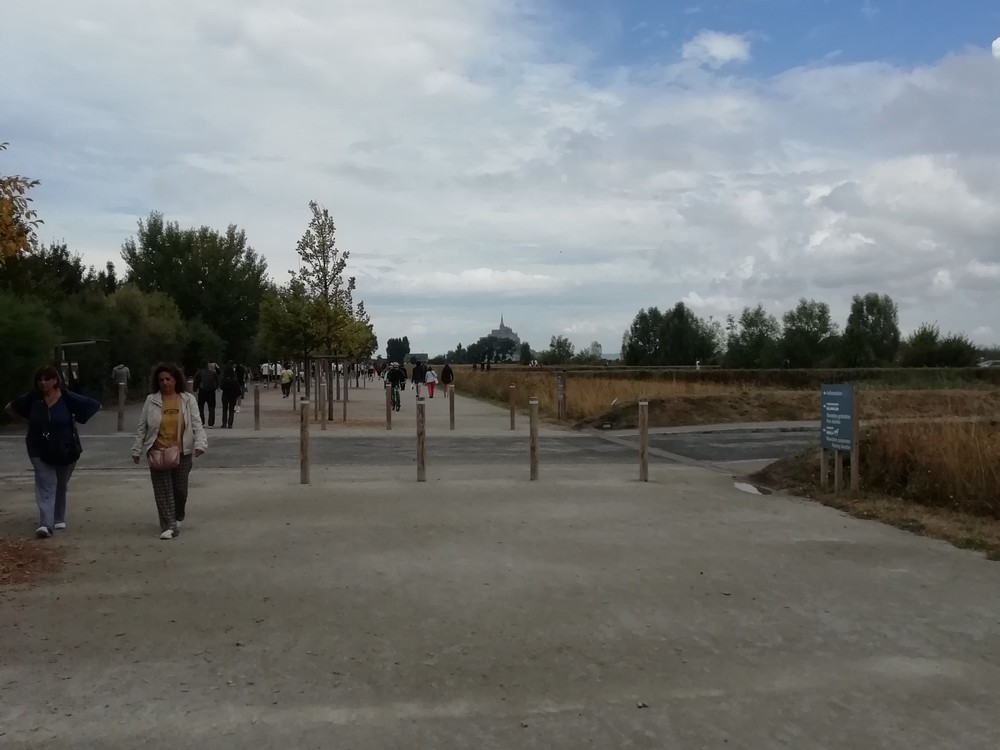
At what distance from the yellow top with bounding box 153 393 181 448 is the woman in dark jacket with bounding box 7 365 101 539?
0.67m

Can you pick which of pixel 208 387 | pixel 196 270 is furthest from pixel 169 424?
pixel 196 270

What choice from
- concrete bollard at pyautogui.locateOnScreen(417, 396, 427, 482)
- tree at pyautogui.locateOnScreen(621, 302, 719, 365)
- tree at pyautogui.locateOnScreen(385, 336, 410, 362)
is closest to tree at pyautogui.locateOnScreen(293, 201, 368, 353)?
concrete bollard at pyautogui.locateOnScreen(417, 396, 427, 482)

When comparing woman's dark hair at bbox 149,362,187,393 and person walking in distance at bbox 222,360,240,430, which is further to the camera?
person walking in distance at bbox 222,360,240,430

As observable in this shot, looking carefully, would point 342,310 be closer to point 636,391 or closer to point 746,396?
point 636,391

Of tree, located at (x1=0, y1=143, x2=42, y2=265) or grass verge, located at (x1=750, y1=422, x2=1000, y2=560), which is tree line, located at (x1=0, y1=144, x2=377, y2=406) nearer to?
tree, located at (x1=0, y1=143, x2=42, y2=265)

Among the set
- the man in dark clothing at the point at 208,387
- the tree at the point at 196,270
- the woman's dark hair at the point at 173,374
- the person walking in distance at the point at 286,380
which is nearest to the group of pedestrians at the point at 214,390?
the man in dark clothing at the point at 208,387

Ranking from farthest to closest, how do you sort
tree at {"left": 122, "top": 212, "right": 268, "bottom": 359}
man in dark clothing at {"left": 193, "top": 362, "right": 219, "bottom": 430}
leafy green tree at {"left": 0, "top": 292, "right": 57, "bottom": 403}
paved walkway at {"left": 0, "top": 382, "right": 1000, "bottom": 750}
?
tree at {"left": 122, "top": 212, "right": 268, "bottom": 359}
man in dark clothing at {"left": 193, "top": 362, "right": 219, "bottom": 430}
leafy green tree at {"left": 0, "top": 292, "right": 57, "bottom": 403}
paved walkway at {"left": 0, "top": 382, "right": 1000, "bottom": 750}

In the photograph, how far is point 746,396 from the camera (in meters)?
27.2

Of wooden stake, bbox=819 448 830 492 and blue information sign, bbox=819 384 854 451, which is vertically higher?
blue information sign, bbox=819 384 854 451

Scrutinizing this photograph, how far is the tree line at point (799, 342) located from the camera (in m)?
70.2

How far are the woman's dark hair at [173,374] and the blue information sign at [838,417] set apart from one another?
22.8 feet

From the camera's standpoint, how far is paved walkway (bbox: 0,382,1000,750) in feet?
14.5

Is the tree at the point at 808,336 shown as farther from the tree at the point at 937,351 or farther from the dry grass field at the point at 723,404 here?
the dry grass field at the point at 723,404

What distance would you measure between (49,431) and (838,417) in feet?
26.8
